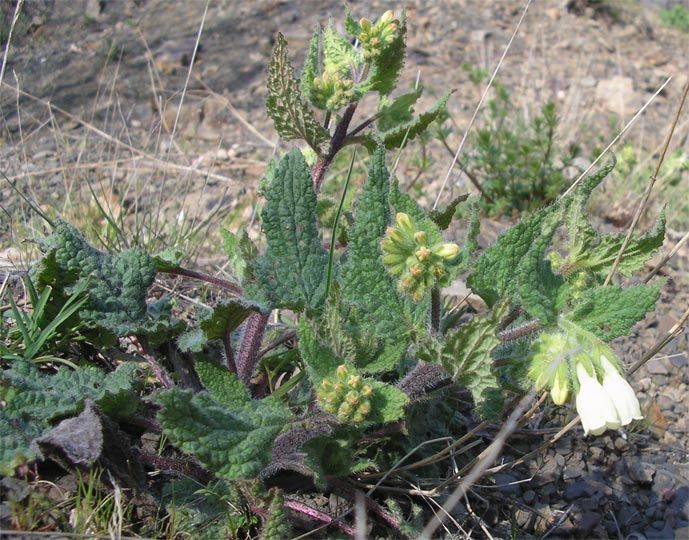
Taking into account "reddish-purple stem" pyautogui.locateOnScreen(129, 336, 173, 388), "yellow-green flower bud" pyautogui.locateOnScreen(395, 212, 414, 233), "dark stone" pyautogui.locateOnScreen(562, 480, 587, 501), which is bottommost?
"dark stone" pyautogui.locateOnScreen(562, 480, 587, 501)

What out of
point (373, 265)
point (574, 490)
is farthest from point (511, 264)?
point (574, 490)

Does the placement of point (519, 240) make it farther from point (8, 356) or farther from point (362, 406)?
point (8, 356)

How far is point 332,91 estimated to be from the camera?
1.77 metres

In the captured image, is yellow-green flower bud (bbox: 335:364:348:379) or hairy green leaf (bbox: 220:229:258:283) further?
hairy green leaf (bbox: 220:229:258:283)

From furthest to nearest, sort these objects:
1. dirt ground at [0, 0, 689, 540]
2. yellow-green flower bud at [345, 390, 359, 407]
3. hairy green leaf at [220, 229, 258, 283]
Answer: dirt ground at [0, 0, 689, 540], hairy green leaf at [220, 229, 258, 283], yellow-green flower bud at [345, 390, 359, 407]

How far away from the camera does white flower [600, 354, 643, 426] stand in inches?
50.0

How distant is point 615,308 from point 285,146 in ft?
8.94

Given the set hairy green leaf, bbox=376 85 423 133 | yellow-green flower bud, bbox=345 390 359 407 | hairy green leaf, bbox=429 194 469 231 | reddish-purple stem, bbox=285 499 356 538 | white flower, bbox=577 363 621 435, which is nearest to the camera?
white flower, bbox=577 363 621 435

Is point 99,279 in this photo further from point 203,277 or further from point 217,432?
point 217,432

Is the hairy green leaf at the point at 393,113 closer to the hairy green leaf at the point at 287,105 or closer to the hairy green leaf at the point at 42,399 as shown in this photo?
the hairy green leaf at the point at 287,105

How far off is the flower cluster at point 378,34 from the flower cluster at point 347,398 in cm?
→ 82

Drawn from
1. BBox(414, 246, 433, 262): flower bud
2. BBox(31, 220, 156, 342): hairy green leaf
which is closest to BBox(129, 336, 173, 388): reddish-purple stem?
BBox(31, 220, 156, 342): hairy green leaf

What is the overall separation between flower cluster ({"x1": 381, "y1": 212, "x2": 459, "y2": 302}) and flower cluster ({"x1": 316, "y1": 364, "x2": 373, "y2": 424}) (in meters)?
0.21

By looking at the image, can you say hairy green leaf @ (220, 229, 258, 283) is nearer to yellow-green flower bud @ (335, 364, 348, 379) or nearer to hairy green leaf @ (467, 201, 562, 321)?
yellow-green flower bud @ (335, 364, 348, 379)
